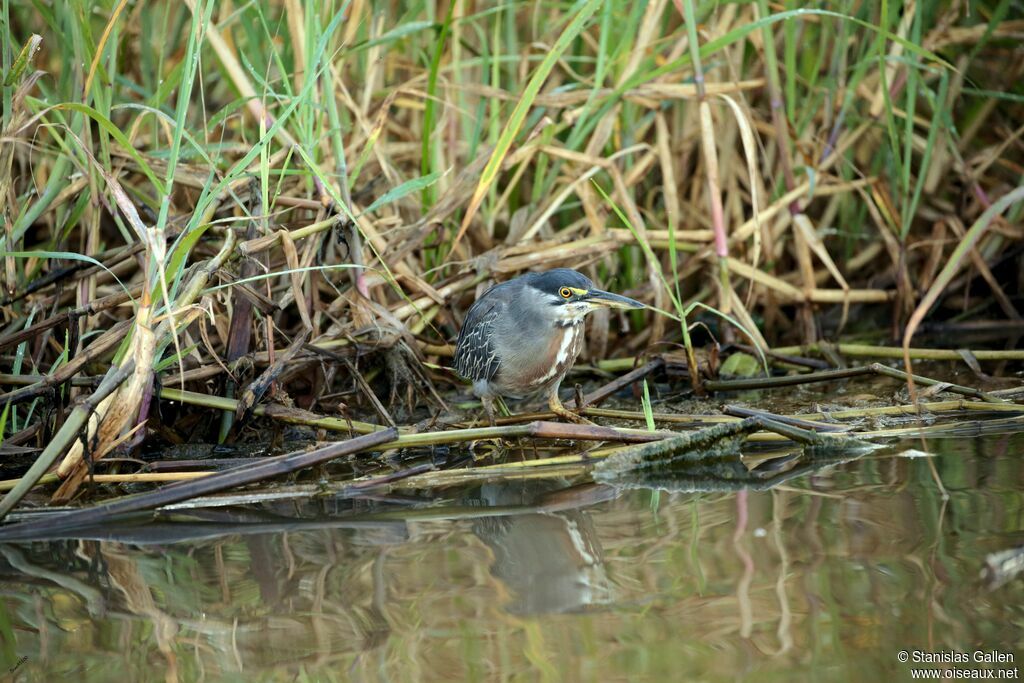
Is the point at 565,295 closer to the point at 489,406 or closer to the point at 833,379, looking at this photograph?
the point at 489,406

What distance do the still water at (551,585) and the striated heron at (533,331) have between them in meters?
1.11

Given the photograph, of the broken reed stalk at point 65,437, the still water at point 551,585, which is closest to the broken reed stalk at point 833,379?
the still water at point 551,585

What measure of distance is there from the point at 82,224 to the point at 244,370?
1307 mm

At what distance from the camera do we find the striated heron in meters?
5.11

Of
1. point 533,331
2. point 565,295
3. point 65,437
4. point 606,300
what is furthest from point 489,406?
point 65,437

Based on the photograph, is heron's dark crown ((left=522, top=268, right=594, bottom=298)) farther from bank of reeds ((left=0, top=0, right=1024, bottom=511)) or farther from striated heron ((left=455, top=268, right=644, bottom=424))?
bank of reeds ((left=0, top=0, right=1024, bottom=511))

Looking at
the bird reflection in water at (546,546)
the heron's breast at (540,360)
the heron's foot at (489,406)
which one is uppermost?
the bird reflection in water at (546,546)

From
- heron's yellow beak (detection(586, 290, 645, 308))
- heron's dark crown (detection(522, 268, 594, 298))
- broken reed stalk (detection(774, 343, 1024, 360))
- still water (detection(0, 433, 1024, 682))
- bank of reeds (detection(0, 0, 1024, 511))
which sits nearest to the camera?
still water (detection(0, 433, 1024, 682))

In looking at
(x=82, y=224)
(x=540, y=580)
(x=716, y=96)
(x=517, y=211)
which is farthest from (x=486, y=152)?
(x=540, y=580)

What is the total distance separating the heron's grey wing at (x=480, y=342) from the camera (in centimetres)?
518

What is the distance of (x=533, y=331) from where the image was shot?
5.13m

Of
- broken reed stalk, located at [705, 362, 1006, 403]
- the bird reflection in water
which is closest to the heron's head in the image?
broken reed stalk, located at [705, 362, 1006, 403]

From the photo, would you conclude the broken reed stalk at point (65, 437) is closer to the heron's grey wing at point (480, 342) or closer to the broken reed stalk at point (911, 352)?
the heron's grey wing at point (480, 342)

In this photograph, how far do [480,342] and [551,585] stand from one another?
2.20 meters
